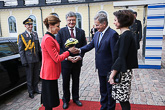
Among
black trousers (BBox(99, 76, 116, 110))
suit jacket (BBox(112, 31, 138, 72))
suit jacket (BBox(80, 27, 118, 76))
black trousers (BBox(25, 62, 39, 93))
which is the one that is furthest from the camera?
black trousers (BBox(25, 62, 39, 93))

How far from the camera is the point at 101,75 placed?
115 inches

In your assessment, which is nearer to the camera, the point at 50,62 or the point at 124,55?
the point at 124,55

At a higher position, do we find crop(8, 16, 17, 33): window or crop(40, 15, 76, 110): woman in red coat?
crop(8, 16, 17, 33): window

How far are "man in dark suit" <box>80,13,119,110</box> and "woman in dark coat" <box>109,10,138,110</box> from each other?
42 cm

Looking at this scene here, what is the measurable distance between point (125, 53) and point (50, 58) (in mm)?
1183

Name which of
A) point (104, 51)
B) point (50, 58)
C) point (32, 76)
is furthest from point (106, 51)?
point (32, 76)

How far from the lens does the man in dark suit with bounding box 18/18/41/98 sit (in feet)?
12.4

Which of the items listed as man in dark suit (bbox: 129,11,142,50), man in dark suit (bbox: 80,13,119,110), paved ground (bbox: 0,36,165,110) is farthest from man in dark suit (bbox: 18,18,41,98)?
man in dark suit (bbox: 129,11,142,50)

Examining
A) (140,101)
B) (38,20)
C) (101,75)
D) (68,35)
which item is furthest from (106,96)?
(38,20)

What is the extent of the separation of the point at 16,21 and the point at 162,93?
21174mm

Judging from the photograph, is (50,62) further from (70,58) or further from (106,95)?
(106,95)

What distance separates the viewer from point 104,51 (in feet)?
9.13

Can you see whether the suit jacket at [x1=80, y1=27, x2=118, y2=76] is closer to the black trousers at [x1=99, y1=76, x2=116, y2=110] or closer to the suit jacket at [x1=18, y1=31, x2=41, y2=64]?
the black trousers at [x1=99, y1=76, x2=116, y2=110]

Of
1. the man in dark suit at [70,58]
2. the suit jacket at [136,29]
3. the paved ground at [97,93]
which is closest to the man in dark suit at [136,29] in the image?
the suit jacket at [136,29]
